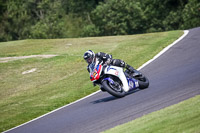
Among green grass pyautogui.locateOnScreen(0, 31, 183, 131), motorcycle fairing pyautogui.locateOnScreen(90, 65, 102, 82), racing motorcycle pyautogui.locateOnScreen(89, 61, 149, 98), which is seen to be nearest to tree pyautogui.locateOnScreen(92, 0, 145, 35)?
green grass pyautogui.locateOnScreen(0, 31, 183, 131)

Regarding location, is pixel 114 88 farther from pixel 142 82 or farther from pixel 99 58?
pixel 142 82

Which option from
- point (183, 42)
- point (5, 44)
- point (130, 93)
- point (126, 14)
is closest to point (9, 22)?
point (126, 14)

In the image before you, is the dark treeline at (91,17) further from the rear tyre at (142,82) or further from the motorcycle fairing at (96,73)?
the motorcycle fairing at (96,73)

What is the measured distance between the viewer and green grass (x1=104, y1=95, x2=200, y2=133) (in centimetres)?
723

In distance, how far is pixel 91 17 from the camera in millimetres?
71375

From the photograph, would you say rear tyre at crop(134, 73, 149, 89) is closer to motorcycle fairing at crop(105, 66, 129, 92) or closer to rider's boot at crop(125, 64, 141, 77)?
rider's boot at crop(125, 64, 141, 77)

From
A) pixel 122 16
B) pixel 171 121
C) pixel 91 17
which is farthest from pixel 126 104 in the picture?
pixel 91 17

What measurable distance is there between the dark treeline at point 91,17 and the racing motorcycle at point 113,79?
139ft

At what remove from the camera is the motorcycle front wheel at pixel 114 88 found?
11554 mm

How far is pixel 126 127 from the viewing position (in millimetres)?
8531

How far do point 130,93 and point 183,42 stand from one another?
876 cm

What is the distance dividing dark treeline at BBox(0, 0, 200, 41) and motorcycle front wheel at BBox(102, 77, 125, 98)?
42.9 meters

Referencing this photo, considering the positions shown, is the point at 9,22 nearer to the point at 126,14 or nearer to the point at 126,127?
the point at 126,14

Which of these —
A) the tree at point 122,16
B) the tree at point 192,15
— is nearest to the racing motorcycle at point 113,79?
the tree at point 192,15
